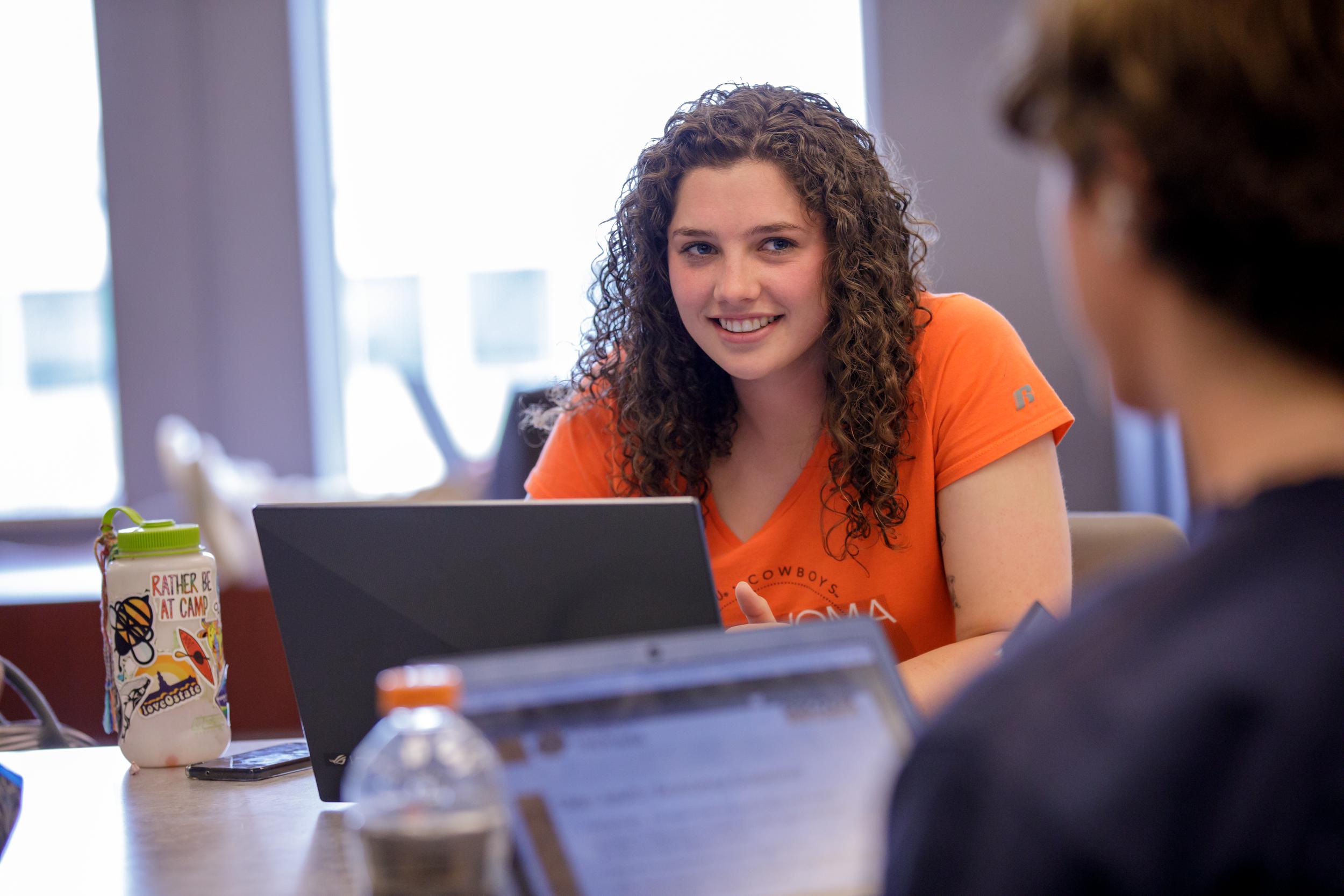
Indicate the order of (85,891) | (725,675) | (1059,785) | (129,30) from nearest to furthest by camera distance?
1. (1059,785)
2. (725,675)
3. (85,891)
4. (129,30)

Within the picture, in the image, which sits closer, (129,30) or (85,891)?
(85,891)

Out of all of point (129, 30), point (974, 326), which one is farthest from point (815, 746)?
point (129, 30)

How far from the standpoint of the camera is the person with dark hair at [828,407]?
141 centimetres

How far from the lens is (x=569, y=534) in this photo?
3.15ft

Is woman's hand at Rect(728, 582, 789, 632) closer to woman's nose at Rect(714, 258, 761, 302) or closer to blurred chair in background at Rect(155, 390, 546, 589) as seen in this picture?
woman's nose at Rect(714, 258, 761, 302)

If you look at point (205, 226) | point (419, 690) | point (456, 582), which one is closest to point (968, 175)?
A: point (205, 226)

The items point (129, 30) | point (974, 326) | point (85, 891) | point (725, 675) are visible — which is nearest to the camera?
point (725, 675)

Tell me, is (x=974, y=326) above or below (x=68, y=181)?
below

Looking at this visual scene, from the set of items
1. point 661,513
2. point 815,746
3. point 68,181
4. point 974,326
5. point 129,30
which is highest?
point 129,30

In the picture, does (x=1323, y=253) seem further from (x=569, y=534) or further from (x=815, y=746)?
(x=569, y=534)

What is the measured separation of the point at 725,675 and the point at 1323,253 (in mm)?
383

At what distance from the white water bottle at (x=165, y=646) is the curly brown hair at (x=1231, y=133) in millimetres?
988

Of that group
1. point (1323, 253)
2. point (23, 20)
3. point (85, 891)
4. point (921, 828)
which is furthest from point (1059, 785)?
point (23, 20)

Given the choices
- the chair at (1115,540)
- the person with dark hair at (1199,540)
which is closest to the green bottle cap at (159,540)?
the person with dark hair at (1199,540)
